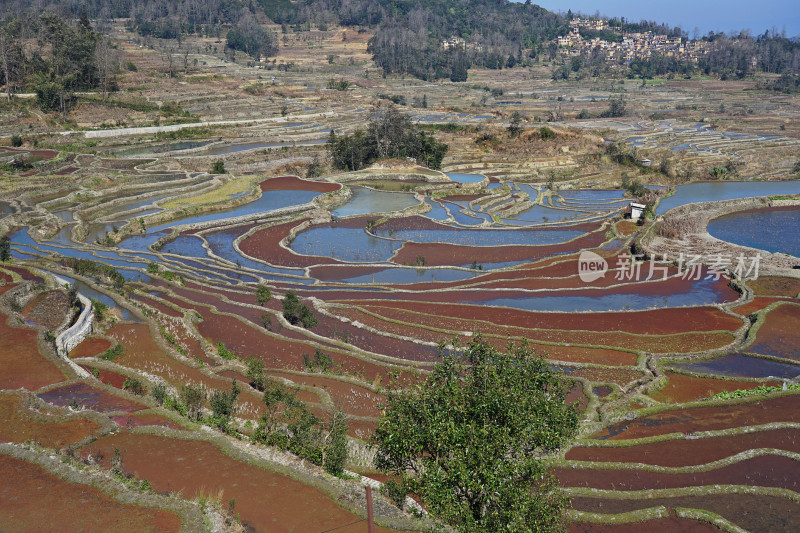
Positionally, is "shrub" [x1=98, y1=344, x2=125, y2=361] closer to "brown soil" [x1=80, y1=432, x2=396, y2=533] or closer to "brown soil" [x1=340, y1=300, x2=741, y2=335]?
"brown soil" [x1=80, y1=432, x2=396, y2=533]

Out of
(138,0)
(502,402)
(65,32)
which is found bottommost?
(502,402)

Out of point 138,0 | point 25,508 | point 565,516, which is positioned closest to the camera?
point 25,508

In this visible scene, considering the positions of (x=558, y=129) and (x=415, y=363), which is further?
(x=558, y=129)

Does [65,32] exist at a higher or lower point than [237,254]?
higher

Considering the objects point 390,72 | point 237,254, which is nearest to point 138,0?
point 390,72

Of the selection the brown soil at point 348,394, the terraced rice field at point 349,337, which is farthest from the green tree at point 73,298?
the brown soil at point 348,394

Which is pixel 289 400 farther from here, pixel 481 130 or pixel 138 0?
pixel 138 0
